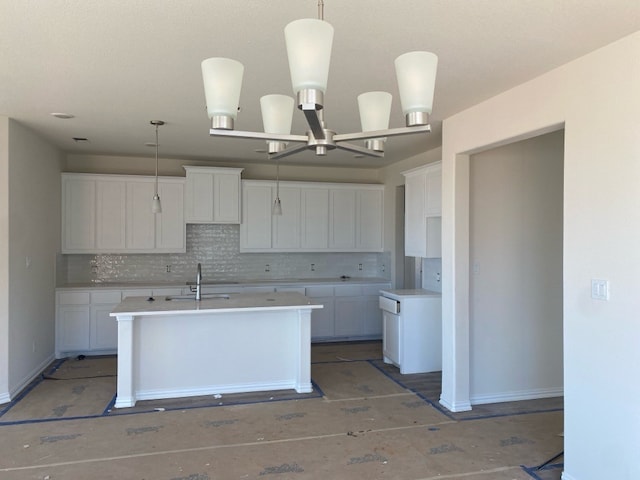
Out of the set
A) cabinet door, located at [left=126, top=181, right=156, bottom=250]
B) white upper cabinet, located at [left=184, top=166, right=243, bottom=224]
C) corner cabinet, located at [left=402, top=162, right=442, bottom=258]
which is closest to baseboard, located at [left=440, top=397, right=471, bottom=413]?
corner cabinet, located at [left=402, top=162, right=442, bottom=258]

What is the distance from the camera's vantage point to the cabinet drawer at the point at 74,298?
600cm

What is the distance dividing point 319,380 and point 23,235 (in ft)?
10.9

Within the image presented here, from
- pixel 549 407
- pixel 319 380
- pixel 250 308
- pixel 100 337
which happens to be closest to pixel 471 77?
pixel 250 308

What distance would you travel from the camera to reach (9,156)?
443 centimetres

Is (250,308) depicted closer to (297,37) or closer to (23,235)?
(23,235)

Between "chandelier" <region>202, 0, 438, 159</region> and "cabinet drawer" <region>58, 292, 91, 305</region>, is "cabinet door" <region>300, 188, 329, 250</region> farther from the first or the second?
"chandelier" <region>202, 0, 438, 159</region>

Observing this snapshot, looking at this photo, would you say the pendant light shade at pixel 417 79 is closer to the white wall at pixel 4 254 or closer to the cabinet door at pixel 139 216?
the white wall at pixel 4 254

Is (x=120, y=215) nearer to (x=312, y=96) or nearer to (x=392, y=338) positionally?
(x=392, y=338)

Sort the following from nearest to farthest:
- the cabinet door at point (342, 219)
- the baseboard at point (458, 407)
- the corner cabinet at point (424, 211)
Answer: the baseboard at point (458, 407)
the corner cabinet at point (424, 211)
the cabinet door at point (342, 219)

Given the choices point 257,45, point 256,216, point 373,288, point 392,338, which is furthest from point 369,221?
point 257,45

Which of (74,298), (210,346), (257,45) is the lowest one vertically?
(210,346)

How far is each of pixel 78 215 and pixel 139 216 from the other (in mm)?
744

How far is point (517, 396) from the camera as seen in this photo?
4.53 m

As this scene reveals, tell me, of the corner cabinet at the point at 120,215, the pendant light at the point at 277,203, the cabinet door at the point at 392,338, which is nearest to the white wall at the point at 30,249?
the corner cabinet at the point at 120,215
